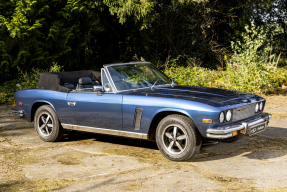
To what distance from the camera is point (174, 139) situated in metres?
5.32

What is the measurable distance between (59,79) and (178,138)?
3167mm

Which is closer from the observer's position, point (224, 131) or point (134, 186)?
point (134, 186)

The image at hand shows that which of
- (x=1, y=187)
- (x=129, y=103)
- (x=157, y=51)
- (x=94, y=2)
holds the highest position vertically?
(x=94, y=2)

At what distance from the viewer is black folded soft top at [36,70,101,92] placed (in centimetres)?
711

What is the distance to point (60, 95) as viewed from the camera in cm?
678

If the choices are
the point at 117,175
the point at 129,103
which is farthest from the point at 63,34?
the point at 117,175

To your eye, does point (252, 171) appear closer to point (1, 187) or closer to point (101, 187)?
point (101, 187)

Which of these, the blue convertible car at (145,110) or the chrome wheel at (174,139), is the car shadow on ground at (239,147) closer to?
the chrome wheel at (174,139)

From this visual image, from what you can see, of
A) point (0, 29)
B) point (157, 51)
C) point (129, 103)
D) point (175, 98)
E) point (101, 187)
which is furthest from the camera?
point (157, 51)

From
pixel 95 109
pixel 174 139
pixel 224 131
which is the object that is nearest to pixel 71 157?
pixel 95 109

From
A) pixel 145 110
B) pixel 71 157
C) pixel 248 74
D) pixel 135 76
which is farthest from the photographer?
pixel 248 74

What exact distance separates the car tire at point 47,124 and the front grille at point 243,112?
11.3 feet

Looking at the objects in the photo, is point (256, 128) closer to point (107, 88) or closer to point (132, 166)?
point (132, 166)

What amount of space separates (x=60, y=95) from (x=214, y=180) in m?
3.59
